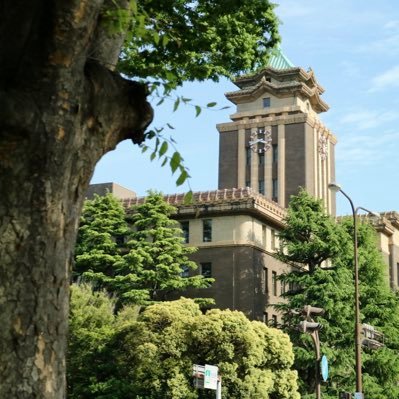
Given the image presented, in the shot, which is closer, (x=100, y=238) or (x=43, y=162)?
(x=43, y=162)

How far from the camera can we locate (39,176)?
4.07m

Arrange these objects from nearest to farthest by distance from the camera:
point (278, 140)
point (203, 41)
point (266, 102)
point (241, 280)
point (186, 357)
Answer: point (203, 41)
point (186, 357)
point (241, 280)
point (278, 140)
point (266, 102)

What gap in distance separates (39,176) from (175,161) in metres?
1.07

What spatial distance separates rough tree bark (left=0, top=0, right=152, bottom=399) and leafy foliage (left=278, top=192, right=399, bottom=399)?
31.0 metres

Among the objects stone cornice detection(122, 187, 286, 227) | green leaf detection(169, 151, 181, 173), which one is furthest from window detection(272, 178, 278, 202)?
green leaf detection(169, 151, 181, 173)

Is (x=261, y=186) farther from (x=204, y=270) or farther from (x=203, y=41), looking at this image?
(x=203, y=41)

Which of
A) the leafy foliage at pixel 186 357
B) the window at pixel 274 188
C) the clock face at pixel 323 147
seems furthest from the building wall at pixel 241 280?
the clock face at pixel 323 147

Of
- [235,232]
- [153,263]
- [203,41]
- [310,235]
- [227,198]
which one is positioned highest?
[227,198]

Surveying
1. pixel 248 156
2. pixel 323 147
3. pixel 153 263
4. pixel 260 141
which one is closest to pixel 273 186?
pixel 248 156

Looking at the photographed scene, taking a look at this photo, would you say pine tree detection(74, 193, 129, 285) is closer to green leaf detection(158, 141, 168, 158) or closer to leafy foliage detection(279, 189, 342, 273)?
leafy foliage detection(279, 189, 342, 273)

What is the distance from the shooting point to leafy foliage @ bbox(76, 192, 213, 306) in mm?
40625

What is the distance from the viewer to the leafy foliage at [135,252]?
1599 inches

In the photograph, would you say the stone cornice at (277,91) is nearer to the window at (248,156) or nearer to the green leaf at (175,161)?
the window at (248,156)

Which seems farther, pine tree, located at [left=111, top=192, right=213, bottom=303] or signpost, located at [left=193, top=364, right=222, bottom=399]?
pine tree, located at [left=111, top=192, right=213, bottom=303]
